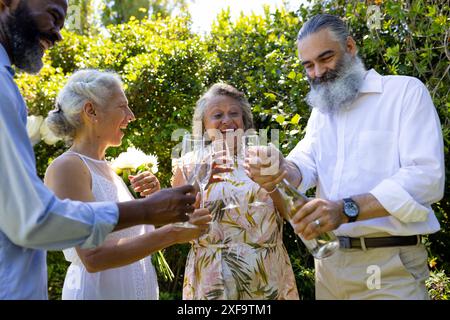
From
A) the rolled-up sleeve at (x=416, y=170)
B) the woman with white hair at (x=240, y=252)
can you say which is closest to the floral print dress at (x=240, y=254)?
the woman with white hair at (x=240, y=252)

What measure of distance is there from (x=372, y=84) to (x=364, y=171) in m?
0.53

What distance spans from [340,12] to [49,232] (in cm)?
457

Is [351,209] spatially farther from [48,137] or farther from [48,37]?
[48,137]

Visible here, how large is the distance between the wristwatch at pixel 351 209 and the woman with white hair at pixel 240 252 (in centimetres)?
95

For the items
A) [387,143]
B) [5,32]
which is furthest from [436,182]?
[5,32]

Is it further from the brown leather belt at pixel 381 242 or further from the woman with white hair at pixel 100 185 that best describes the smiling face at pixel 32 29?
the brown leather belt at pixel 381 242

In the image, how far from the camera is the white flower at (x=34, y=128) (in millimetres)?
6531

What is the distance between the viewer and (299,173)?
3.14m

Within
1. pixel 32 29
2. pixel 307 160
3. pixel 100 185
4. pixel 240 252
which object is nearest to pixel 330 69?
pixel 307 160

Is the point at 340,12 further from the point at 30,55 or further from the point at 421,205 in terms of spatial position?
the point at 30,55

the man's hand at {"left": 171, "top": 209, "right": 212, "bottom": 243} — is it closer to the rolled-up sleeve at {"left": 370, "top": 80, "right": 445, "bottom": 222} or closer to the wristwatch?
the wristwatch

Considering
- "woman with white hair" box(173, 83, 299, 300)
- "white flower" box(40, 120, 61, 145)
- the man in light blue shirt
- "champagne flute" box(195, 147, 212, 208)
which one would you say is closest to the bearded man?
"champagne flute" box(195, 147, 212, 208)

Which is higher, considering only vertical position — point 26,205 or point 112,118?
point 112,118

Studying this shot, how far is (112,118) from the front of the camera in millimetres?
3213
